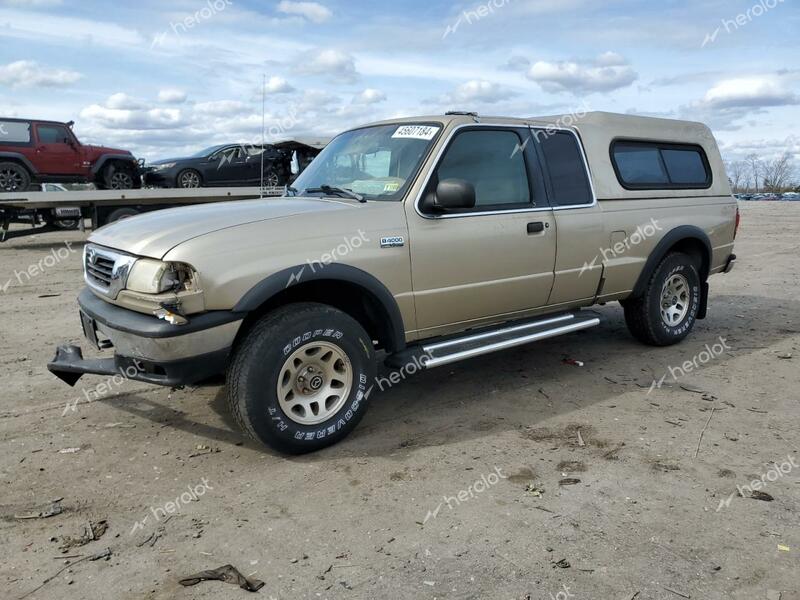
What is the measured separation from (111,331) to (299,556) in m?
1.67

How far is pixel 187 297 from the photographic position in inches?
128

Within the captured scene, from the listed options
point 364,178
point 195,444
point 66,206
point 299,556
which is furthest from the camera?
point 66,206

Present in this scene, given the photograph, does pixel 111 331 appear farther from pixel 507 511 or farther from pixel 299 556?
pixel 507 511

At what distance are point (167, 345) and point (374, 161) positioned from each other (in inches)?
79.9

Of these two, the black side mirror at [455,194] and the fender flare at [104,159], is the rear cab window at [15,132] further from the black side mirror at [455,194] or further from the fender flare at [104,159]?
the black side mirror at [455,194]

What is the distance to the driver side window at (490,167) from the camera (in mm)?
4336

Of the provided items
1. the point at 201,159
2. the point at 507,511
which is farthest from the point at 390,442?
the point at 201,159

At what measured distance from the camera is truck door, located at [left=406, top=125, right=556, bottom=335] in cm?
412

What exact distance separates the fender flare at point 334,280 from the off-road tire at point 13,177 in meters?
13.6

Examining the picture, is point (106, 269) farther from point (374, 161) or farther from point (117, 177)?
point (117, 177)

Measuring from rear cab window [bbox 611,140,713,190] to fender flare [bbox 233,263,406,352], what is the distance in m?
2.68

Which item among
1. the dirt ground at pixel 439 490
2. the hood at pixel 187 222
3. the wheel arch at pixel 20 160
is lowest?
the dirt ground at pixel 439 490

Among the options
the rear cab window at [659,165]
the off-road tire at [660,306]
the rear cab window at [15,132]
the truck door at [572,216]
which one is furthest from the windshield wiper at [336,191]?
the rear cab window at [15,132]

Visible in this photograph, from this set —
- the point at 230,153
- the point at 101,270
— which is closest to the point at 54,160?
the point at 230,153
